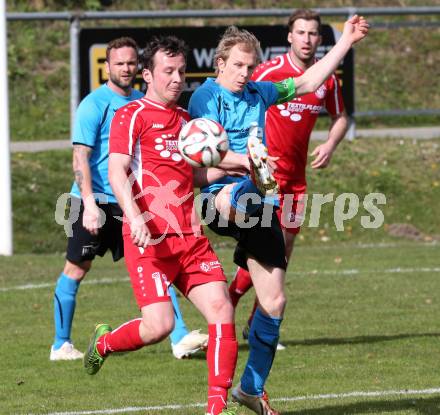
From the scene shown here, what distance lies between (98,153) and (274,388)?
7.07 feet

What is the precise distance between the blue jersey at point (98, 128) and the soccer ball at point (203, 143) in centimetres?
216

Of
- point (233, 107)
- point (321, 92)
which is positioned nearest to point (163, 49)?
point (233, 107)

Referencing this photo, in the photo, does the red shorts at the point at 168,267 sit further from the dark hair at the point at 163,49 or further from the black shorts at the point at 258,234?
the dark hair at the point at 163,49

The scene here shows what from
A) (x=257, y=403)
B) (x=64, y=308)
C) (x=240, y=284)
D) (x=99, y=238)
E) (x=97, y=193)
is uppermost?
(x=97, y=193)

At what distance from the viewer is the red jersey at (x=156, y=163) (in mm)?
6414

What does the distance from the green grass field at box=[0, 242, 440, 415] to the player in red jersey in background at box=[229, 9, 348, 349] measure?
2.83ft

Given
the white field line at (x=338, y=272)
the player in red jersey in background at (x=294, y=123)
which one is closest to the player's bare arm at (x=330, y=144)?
the player in red jersey in background at (x=294, y=123)

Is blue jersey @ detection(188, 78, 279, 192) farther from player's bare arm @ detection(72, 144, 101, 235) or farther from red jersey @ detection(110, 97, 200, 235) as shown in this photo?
player's bare arm @ detection(72, 144, 101, 235)

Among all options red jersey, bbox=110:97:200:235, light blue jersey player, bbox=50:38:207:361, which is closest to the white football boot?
red jersey, bbox=110:97:200:235

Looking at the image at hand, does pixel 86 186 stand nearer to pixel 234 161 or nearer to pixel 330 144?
pixel 234 161

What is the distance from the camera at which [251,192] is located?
681 centimetres

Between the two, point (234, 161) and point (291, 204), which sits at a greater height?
point (234, 161)

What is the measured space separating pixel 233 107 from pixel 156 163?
721 mm

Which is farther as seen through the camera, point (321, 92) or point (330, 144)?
point (321, 92)
